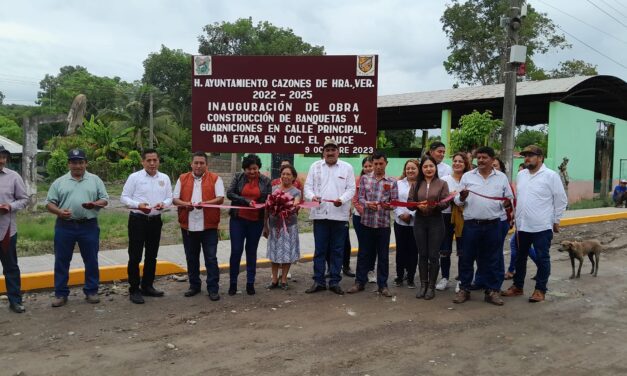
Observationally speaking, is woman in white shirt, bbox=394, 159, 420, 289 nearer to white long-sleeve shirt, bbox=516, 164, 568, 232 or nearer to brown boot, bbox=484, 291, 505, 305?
brown boot, bbox=484, 291, 505, 305

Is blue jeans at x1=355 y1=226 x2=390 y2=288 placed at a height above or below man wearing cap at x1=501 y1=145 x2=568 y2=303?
below

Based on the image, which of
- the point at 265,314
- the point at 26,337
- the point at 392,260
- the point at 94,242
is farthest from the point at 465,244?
the point at 26,337

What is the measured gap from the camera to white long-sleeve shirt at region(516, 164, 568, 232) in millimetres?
6125

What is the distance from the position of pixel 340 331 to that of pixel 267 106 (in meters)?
5.11

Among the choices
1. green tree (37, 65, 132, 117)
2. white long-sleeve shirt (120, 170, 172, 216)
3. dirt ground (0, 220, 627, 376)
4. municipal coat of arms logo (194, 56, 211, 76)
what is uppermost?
green tree (37, 65, 132, 117)

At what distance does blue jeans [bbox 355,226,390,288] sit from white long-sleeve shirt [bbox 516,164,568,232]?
5.32 feet

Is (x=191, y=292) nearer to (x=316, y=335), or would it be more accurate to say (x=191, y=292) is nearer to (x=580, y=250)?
(x=316, y=335)

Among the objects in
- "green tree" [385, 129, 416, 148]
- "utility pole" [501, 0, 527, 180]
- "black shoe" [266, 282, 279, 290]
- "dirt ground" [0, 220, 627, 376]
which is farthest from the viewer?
"green tree" [385, 129, 416, 148]

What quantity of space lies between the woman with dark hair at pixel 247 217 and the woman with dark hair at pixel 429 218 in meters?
1.83

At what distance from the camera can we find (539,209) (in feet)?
20.1

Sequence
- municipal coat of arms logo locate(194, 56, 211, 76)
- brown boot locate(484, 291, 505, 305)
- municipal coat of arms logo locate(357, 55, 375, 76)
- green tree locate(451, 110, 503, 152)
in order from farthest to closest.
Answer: green tree locate(451, 110, 503, 152) → municipal coat of arms logo locate(194, 56, 211, 76) → municipal coat of arms logo locate(357, 55, 375, 76) → brown boot locate(484, 291, 505, 305)

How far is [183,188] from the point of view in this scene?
6277mm

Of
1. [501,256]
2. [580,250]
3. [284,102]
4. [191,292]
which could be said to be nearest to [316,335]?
[191,292]

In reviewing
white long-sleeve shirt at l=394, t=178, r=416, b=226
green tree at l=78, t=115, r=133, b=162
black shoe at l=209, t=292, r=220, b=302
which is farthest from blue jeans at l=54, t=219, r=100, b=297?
green tree at l=78, t=115, r=133, b=162
